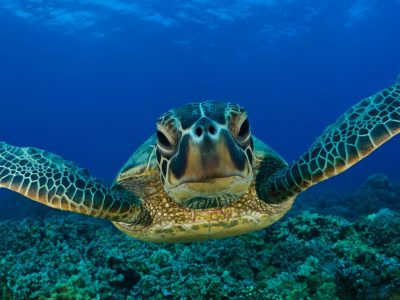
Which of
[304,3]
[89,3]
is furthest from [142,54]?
[304,3]

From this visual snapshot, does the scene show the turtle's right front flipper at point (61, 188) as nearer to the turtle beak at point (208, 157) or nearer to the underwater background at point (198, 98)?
the underwater background at point (198, 98)

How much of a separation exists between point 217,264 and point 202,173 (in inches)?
89.1

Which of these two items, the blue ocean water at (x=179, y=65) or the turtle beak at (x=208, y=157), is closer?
the turtle beak at (x=208, y=157)

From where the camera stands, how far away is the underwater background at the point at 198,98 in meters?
3.79

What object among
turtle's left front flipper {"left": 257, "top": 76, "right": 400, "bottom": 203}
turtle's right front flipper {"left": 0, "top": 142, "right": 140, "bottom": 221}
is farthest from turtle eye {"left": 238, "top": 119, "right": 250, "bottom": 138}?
turtle's right front flipper {"left": 0, "top": 142, "right": 140, "bottom": 221}

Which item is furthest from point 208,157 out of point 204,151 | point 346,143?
point 346,143

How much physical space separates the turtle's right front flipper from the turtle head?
89 centimetres

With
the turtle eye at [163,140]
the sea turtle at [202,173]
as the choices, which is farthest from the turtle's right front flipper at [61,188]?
the turtle eye at [163,140]

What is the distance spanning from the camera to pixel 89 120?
4264 inches

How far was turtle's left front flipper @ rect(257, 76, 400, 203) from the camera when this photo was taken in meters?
3.19

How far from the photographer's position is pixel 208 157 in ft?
7.74

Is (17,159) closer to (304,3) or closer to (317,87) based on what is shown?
(304,3)

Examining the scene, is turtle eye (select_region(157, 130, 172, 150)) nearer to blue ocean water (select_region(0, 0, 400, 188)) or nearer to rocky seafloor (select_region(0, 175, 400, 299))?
rocky seafloor (select_region(0, 175, 400, 299))

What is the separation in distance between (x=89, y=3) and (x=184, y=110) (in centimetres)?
3554
